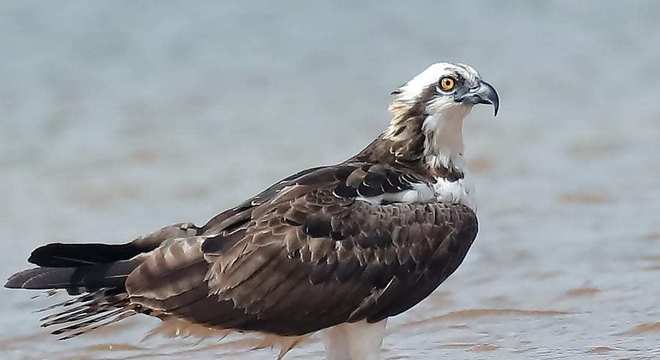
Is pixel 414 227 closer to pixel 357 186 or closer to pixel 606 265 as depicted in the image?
pixel 357 186

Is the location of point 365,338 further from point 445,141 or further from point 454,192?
point 445,141

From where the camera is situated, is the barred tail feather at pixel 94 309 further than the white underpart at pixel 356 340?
No

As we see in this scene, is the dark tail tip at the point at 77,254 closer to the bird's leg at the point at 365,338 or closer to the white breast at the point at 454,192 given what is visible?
the bird's leg at the point at 365,338

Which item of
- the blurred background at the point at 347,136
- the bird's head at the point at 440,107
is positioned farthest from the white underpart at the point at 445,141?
the blurred background at the point at 347,136

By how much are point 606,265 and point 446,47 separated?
8.12 m

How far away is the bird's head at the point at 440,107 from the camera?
8.59 metres

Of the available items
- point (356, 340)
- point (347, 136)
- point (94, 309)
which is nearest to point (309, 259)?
point (356, 340)

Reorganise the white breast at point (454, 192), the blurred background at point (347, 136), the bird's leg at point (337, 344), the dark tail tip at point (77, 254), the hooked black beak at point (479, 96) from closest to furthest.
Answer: the dark tail tip at point (77, 254)
the bird's leg at point (337, 344)
the white breast at point (454, 192)
the hooked black beak at point (479, 96)
the blurred background at point (347, 136)

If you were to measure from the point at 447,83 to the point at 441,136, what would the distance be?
0.29m

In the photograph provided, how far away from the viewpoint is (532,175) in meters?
13.4

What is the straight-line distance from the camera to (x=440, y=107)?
8594 mm

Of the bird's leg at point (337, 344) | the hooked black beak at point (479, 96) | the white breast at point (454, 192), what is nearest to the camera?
the bird's leg at point (337, 344)

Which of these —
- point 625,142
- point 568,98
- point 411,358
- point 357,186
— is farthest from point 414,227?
point 568,98

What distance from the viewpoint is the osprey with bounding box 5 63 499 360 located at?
780 centimetres
